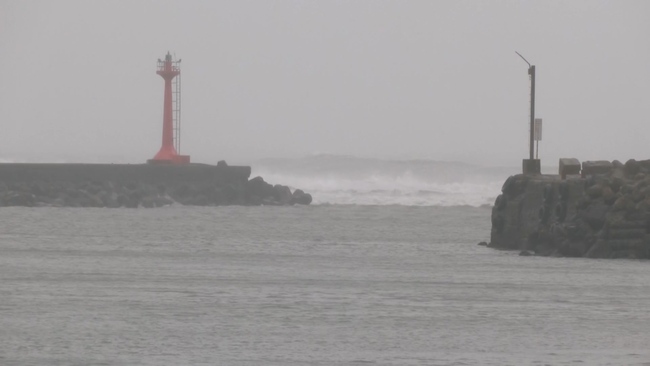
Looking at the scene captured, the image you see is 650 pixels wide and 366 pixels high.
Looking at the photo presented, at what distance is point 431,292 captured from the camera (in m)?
14.2

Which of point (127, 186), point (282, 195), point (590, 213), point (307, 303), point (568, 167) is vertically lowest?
point (307, 303)

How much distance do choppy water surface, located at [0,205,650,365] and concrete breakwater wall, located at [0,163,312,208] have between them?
1434cm

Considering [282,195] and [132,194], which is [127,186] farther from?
[282,195]

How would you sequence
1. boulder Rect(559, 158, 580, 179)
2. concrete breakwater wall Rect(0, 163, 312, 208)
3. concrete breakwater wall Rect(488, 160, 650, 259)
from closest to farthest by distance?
concrete breakwater wall Rect(488, 160, 650, 259) → boulder Rect(559, 158, 580, 179) → concrete breakwater wall Rect(0, 163, 312, 208)

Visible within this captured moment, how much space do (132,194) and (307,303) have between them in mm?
26903

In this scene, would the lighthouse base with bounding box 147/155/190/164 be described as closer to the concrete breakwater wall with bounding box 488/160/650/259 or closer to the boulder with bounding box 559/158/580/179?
the concrete breakwater wall with bounding box 488/160/650/259

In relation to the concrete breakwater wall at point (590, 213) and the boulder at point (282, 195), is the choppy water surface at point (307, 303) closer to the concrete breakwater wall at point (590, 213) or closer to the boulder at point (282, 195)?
the concrete breakwater wall at point (590, 213)

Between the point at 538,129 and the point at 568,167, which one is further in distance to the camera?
the point at 538,129

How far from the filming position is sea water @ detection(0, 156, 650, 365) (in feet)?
31.8

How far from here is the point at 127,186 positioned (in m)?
39.6

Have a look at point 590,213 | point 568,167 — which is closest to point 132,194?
point 568,167

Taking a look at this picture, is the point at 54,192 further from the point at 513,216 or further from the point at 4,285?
the point at 4,285

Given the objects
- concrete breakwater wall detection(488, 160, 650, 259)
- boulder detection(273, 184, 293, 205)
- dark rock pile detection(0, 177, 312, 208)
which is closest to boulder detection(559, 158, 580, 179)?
concrete breakwater wall detection(488, 160, 650, 259)

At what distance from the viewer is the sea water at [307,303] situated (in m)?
9.70
